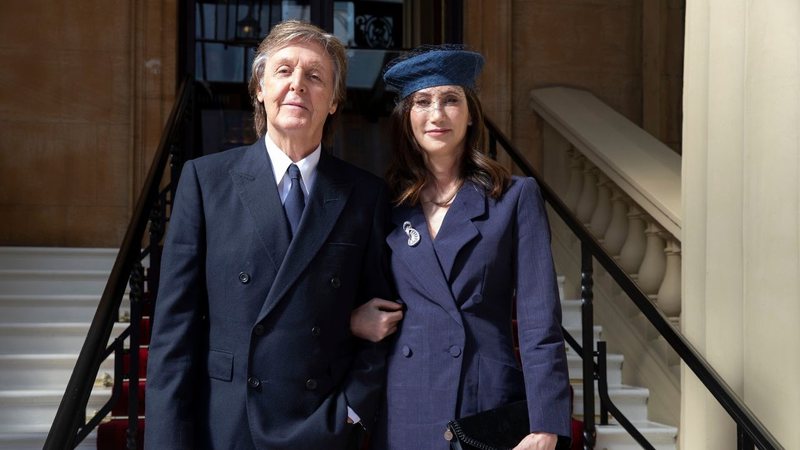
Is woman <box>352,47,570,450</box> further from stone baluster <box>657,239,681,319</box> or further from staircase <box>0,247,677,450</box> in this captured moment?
stone baluster <box>657,239,681,319</box>

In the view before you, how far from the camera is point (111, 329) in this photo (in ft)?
11.2

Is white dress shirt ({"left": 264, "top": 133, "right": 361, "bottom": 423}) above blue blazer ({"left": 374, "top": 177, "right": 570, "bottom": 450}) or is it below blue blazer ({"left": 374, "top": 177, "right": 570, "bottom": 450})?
above

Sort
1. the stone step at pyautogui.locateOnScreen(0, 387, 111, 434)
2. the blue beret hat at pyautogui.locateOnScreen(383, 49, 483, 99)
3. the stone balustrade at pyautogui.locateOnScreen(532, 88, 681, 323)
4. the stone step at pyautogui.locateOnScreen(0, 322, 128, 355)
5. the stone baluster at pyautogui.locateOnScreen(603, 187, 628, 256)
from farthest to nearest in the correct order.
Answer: the stone baluster at pyautogui.locateOnScreen(603, 187, 628, 256) → the stone balustrade at pyautogui.locateOnScreen(532, 88, 681, 323) → the stone step at pyautogui.locateOnScreen(0, 322, 128, 355) → the stone step at pyautogui.locateOnScreen(0, 387, 111, 434) → the blue beret hat at pyautogui.locateOnScreen(383, 49, 483, 99)

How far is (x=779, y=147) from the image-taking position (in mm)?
3412

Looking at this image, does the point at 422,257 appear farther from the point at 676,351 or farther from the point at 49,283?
the point at 49,283

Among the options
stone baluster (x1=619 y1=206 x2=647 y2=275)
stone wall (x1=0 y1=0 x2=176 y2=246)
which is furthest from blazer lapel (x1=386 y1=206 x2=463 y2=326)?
stone wall (x1=0 y1=0 x2=176 y2=246)

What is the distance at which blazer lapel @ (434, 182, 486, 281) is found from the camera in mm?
2713

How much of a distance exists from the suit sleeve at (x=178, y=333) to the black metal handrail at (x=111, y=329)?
19.1 inches

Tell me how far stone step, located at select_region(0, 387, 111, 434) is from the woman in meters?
2.43

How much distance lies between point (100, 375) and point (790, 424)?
3.15 m

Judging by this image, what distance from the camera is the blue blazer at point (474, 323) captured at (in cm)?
259

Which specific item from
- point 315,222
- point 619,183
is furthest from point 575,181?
point 315,222

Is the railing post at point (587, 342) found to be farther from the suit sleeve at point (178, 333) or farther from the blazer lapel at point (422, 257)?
the suit sleeve at point (178, 333)

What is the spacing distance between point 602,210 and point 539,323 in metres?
3.78
